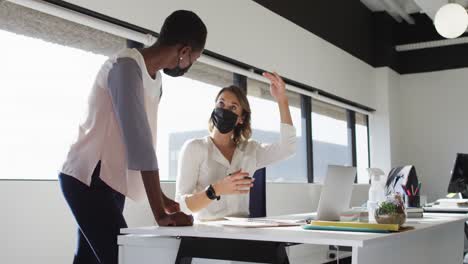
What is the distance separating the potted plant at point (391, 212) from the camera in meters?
1.79

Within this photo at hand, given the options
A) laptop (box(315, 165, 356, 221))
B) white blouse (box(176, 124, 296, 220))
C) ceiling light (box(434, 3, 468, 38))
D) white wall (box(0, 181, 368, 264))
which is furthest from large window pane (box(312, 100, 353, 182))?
laptop (box(315, 165, 356, 221))

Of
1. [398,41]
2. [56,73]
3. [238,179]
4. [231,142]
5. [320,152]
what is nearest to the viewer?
[238,179]

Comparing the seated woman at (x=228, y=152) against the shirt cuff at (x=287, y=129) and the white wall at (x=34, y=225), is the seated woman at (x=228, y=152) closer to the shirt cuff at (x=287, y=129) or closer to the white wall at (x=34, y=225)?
the shirt cuff at (x=287, y=129)

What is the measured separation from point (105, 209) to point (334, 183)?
36.1 inches

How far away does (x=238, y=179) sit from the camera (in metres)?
1.98

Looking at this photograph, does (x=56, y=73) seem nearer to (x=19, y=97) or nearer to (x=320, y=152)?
(x=19, y=97)

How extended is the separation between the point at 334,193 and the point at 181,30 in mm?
884

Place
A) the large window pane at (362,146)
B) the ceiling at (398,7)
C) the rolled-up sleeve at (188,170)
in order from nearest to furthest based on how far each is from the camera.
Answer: the rolled-up sleeve at (188,170), the ceiling at (398,7), the large window pane at (362,146)

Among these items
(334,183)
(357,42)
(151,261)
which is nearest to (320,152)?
(357,42)

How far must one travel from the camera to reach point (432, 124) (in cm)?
760

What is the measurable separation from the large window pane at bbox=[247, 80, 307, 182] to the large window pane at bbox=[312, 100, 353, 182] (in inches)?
11.3

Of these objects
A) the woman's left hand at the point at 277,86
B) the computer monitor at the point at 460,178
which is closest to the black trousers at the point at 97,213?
the woman's left hand at the point at 277,86

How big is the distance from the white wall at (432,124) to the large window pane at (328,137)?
899mm

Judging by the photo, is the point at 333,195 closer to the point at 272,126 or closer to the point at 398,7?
the point at 272,126
